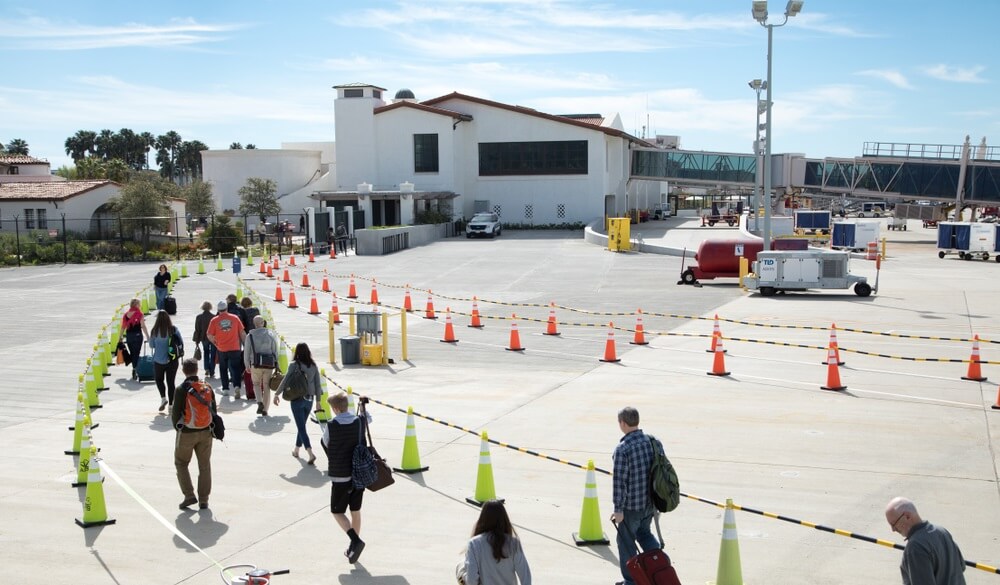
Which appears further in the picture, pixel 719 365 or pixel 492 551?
pixel 719 365

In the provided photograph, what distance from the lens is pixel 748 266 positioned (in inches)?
1304

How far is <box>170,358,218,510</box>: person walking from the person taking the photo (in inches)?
377

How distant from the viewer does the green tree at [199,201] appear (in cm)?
7356

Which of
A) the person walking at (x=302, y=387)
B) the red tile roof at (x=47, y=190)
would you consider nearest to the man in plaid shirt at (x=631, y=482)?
the person walking at (x=302, y=387)

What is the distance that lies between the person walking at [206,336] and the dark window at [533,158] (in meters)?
52.0

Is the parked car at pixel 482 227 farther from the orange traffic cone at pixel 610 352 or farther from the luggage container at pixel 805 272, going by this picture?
the orange traffic cone at pixel 610 352

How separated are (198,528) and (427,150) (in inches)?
2329

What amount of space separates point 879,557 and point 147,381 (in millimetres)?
13175

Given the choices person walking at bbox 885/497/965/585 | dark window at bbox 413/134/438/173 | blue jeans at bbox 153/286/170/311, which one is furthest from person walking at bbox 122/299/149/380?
dark window at bbox 413/134/438/173

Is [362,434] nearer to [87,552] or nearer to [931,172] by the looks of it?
[87,552]

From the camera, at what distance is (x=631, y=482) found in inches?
278

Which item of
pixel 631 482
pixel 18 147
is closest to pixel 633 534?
pixel 631 482

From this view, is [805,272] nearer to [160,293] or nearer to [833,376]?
[833,376]

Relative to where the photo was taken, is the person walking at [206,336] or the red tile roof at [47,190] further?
the red tile roof at [47,190]
